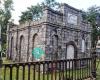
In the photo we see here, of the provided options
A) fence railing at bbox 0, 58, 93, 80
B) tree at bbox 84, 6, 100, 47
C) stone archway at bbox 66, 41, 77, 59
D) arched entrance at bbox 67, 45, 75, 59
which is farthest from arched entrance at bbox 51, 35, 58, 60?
tree at bbox 84, 6, 100, 47

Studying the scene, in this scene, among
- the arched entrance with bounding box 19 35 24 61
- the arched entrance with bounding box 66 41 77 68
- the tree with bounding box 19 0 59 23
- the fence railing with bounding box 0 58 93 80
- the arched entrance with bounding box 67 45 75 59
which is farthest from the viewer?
the tree with bounding box 19 0 59 23

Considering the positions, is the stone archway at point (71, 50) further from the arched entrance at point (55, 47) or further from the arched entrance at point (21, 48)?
the arched entrance at point (21, 48)

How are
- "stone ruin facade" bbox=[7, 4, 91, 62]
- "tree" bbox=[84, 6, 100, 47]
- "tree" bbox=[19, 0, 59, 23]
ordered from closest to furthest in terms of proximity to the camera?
"stone ruin facade" bbox=[7, 4, 91, 62] → "tree" bbox=[84, 6, 100, 47] → "tree" bbox=[19, 0, 59, 23]

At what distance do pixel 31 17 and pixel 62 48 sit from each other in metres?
25.9

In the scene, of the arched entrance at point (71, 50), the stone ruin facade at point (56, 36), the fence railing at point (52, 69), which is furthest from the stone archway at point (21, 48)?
the fence railing at point (52, 69)

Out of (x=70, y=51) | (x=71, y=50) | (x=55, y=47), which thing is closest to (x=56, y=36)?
(x=55, y=47)

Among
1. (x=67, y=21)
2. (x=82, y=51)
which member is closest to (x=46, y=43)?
(x=67, y=21)

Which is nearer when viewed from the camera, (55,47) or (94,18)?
(55,47)

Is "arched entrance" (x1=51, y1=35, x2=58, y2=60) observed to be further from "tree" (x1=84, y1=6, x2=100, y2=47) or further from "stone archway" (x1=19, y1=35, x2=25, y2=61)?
"tree" (x1=84, y1=6, x2=100, y2=47)

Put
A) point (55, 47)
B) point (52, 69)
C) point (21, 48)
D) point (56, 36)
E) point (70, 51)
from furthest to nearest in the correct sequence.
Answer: point (21, 48)
point (70, 51)
point (56, 36)
point (55, 47)
point (52, 69)

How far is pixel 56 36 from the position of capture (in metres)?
17.7

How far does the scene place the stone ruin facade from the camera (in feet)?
54.4

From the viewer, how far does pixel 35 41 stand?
18.6 meters

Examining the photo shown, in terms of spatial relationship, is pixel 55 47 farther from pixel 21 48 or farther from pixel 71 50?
pixel 21 48
